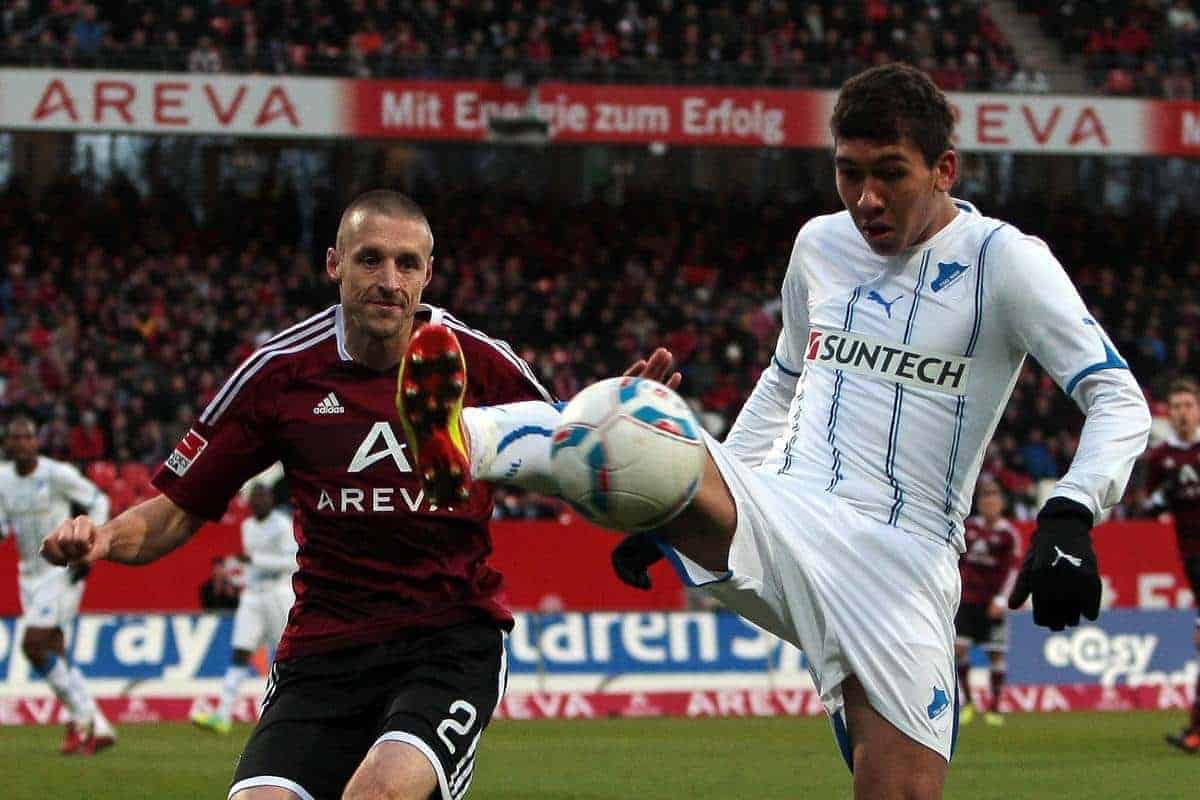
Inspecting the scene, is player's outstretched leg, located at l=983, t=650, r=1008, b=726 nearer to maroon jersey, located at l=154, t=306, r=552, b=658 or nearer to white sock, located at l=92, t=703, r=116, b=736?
white sock, located at l=92, t=703, r=116, b=736

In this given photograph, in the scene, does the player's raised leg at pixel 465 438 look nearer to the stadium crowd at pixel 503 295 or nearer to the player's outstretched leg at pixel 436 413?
the player's outstretched leg at pixel 436 413

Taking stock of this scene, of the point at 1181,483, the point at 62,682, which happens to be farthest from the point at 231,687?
the point at 1181,483

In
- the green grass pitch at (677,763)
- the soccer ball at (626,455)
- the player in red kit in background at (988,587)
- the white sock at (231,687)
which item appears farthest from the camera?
the player in red kit in background at (988,587)

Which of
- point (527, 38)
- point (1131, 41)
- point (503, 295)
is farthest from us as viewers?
point (1131, 41)

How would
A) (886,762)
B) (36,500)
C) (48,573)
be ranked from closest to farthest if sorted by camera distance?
(886,762) → (48,573) → (36,500)

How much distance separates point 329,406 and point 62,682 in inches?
368

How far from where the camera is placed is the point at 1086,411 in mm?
4848

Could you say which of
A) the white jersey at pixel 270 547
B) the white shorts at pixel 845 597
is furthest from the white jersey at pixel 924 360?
the white jersey at pixel 270 547

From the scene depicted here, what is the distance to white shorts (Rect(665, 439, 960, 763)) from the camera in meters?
4.99

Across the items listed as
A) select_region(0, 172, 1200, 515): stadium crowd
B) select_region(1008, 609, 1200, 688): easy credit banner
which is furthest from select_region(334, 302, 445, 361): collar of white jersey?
select_region(0, 172, 1200, 515): stadium crowd

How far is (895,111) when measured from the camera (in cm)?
502

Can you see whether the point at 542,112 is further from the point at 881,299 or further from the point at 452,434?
the point at 452,434

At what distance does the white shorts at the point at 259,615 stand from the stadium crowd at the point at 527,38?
1231 cm

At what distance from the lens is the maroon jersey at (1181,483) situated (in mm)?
14094
